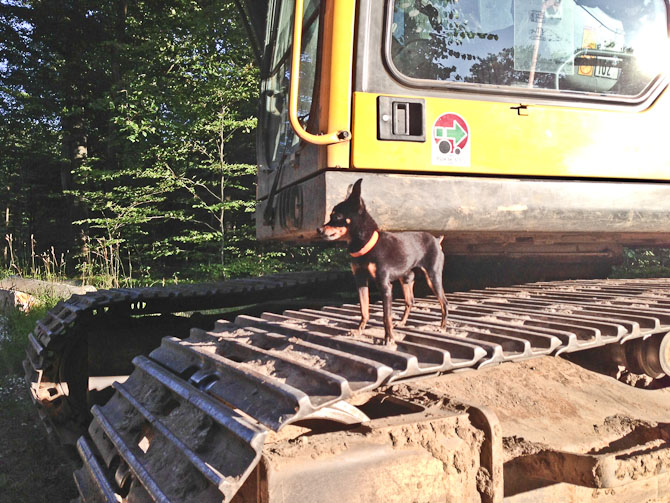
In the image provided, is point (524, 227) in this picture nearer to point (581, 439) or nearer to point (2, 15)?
point (581, 439)

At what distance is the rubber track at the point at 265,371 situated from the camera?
1422 mm

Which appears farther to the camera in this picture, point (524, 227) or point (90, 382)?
point (90, 382)

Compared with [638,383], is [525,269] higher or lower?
higher

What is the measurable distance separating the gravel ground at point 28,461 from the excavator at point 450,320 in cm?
95

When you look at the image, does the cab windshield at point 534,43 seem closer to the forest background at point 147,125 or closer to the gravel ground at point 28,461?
the gravel ground at point 28,461

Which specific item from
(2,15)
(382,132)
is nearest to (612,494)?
(382,132)

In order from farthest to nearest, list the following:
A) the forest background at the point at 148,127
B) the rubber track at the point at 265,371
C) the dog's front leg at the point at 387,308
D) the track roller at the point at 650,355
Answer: the forest background at the point at 148,127, the track roller at the point at 650,355, the dog's front leg at the point at 387,308, the rubber track at the point at 265,371

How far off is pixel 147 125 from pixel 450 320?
1058 centimetres

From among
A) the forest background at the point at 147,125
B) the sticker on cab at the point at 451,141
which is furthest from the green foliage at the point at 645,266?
the sticker on cab at the point at 451,141

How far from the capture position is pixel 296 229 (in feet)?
7.91

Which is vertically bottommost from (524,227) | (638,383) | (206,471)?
(638,383)

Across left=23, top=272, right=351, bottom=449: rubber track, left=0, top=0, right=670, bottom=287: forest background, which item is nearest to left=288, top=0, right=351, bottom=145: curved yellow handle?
left=23, top=272, right=351, bottom=449: rubber track

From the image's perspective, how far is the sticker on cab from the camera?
2.17 metres

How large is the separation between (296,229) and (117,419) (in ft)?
2.97
